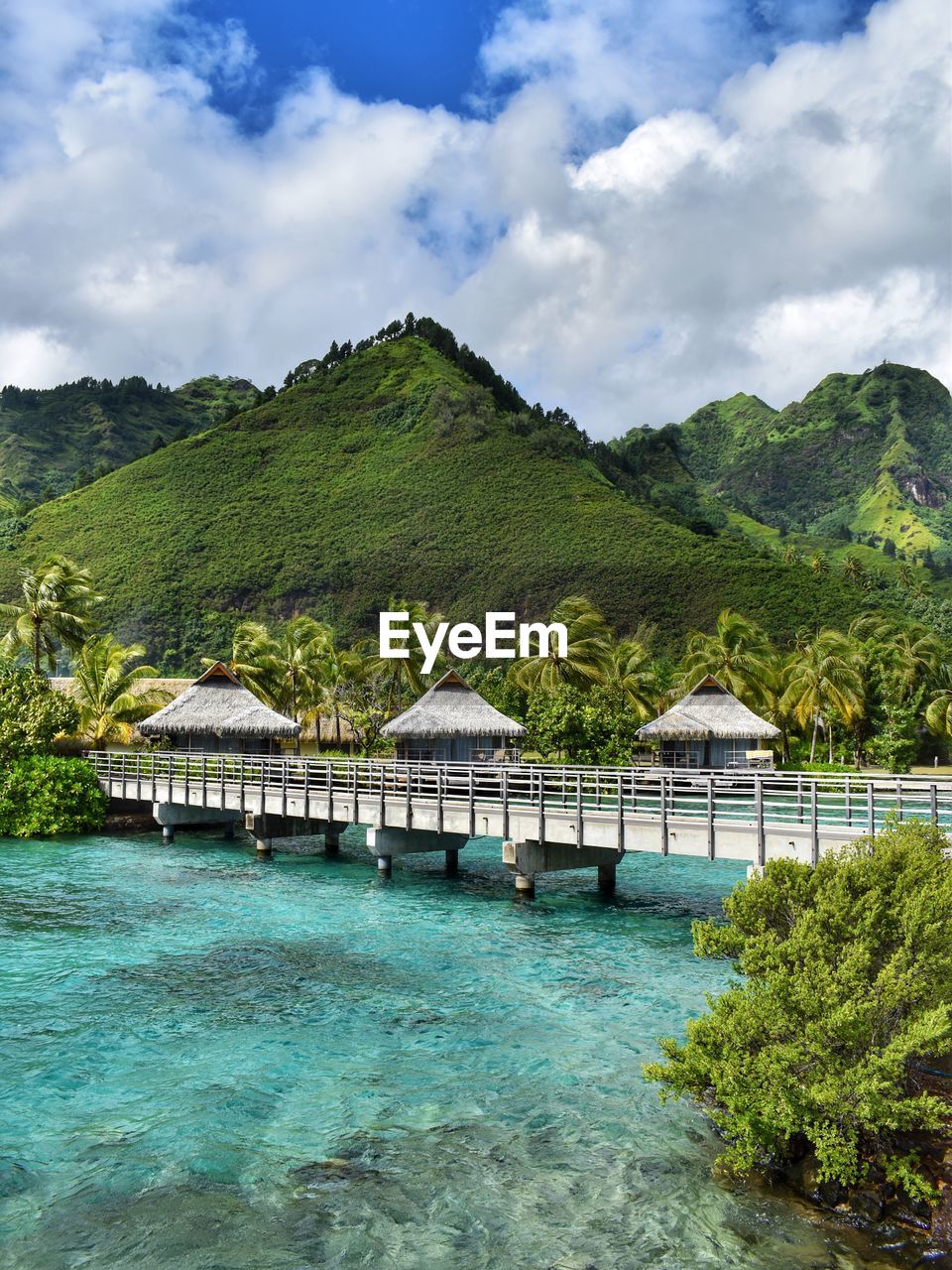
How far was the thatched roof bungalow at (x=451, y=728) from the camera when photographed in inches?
1492

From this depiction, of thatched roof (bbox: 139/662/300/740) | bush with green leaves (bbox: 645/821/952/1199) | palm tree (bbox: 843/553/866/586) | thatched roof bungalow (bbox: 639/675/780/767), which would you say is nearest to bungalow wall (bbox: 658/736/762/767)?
thatched roof bungalow (bbox: 639/675/780/767)

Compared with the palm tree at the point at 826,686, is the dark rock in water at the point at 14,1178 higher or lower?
lower

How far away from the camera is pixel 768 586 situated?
307ft

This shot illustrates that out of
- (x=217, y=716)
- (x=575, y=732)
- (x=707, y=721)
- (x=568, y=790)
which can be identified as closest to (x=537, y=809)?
(x=568, y=790)

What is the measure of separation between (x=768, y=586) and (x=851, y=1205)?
8773 cm

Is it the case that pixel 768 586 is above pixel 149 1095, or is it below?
above

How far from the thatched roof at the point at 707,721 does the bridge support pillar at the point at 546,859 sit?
19857 mm

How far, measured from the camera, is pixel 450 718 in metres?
38.2

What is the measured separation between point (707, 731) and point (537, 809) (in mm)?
23092

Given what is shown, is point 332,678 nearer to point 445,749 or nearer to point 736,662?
point 445,749

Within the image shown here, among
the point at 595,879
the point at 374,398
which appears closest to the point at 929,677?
the point at 595,879

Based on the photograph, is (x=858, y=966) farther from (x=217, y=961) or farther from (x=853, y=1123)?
(x=217, y=961)

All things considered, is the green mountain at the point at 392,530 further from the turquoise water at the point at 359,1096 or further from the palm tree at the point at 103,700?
the turquoise water at the point at 359,1096

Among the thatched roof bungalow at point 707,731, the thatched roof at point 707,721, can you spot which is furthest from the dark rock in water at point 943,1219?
the thatched roof bungalow at point 707,731
